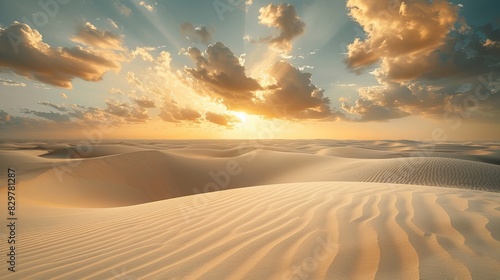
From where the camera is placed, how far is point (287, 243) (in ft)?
7.72

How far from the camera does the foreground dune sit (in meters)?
1.89

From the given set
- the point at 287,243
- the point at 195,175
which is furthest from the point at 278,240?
the point at 195,175

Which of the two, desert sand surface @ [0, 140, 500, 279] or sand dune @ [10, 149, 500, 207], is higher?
desert sand surface @ [0, 140, 500, 279]

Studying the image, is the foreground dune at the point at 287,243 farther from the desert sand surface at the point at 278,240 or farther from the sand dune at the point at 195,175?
the sand dune at the point at 195,175

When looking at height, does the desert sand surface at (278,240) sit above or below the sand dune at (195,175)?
above

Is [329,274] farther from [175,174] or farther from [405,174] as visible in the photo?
[175,174]

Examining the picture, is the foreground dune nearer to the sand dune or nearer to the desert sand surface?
the desert sand surface

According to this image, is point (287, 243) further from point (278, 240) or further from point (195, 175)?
point (195, 175)

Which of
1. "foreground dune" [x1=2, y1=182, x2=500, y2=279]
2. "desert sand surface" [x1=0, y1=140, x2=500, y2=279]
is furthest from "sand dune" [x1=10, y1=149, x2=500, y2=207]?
"foreground dune" [x1=2, y1=182, x2=500, y2=279]

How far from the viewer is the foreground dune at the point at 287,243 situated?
6.19 feet

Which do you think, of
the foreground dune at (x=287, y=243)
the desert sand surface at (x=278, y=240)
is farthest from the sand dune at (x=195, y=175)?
the foreground dune at (x=287, y=243)

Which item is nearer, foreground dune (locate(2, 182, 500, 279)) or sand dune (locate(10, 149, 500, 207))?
foreground dune (locate(2, 182, 500, 279))

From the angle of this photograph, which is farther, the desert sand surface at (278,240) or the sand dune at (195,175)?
the sand dune at (195,175)

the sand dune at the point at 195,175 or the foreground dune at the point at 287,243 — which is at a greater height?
the foreground dune at the point at 287,243
